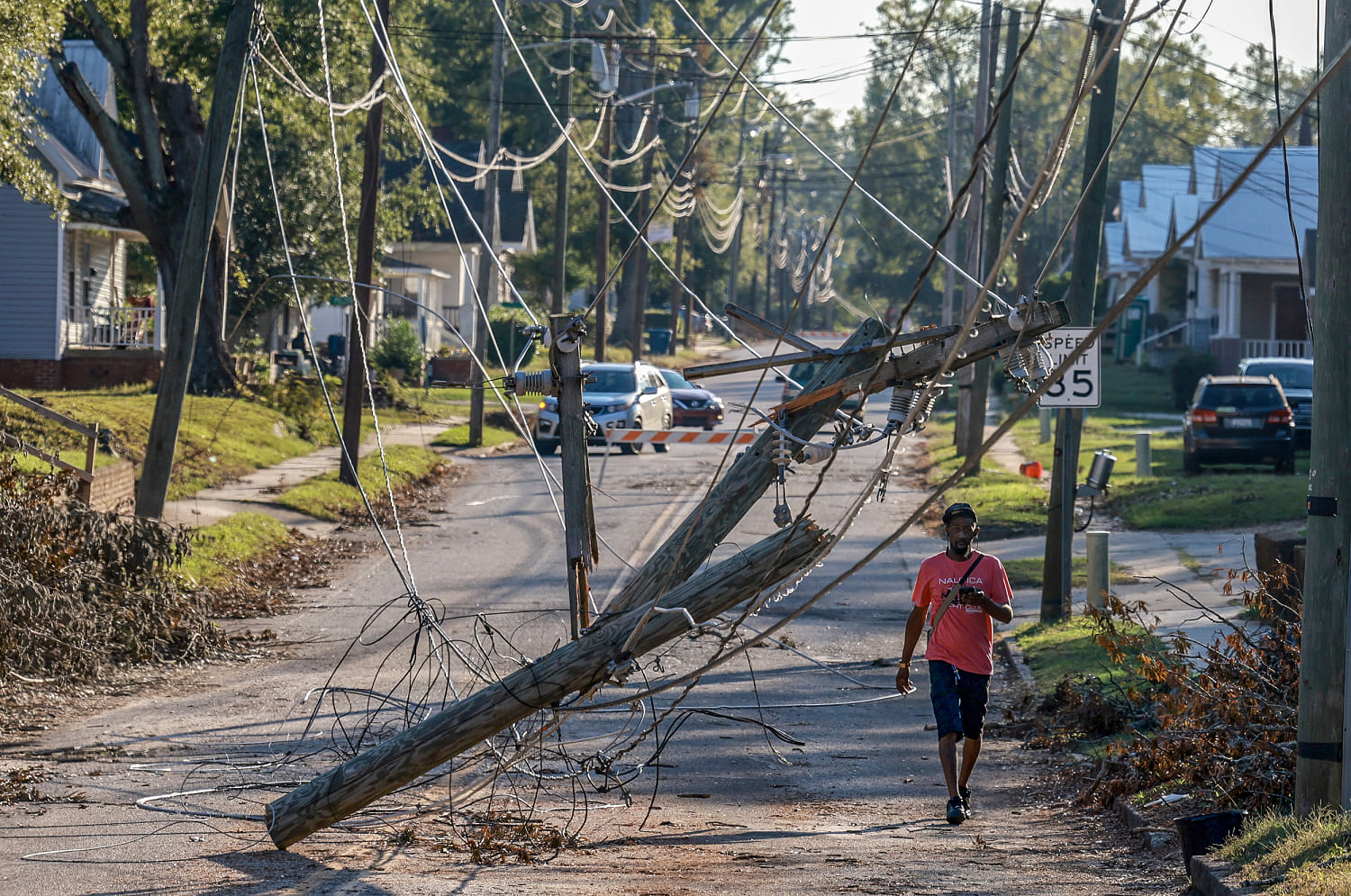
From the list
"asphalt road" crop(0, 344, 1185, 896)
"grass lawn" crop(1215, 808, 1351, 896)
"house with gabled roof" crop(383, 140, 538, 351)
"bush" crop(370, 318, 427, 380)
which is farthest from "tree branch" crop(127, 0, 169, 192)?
"grass lawn" crop(1215, 808, 1351, 896)

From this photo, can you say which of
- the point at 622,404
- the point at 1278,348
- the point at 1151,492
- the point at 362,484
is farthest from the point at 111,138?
the point at 1278,348

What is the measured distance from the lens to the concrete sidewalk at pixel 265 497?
57.6ft

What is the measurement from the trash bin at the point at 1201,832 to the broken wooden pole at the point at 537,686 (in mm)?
2273

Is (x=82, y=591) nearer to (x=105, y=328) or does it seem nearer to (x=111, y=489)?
(x=111, y=489)

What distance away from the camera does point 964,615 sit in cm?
802

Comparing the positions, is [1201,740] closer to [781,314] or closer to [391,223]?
[391,223]

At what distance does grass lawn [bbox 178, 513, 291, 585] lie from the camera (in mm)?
14375

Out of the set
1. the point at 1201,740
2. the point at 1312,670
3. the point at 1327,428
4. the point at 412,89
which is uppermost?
the point at 412,89

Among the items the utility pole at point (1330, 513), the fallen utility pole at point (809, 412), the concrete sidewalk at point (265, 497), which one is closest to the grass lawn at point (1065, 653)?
the utility pole at point (1330, 513)

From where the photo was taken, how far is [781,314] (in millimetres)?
109438

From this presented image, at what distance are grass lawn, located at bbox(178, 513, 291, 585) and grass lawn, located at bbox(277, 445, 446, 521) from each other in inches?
59.5

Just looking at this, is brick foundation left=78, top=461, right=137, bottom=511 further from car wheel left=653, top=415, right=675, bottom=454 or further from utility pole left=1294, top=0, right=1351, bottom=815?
car wheel left=653, top=415, right=675, bottom=454

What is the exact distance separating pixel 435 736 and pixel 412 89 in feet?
84.6

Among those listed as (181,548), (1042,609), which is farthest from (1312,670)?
(181,548)
